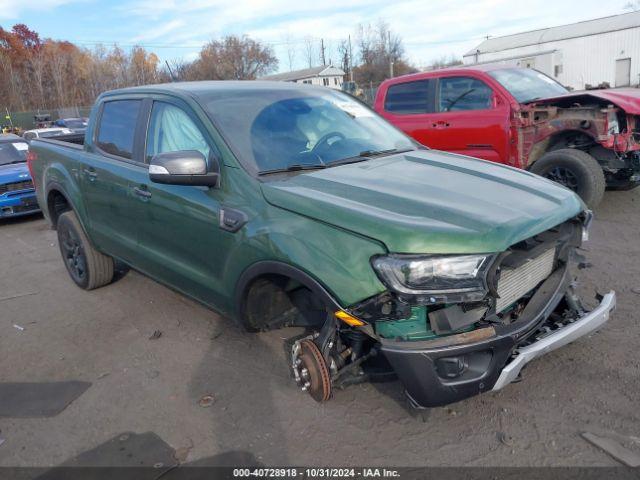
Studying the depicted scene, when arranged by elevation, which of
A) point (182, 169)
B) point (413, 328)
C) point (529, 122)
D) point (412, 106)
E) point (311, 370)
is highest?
point (412, 106)

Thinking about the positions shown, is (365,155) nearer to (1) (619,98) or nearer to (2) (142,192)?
(2) (142,192)

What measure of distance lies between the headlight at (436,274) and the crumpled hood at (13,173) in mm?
8385

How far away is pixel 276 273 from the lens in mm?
2771

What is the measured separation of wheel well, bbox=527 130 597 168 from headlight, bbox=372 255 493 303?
187 inches

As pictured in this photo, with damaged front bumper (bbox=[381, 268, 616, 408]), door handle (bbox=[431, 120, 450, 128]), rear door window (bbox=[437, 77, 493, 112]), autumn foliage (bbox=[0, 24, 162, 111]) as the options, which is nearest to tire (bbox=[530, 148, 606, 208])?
rear door window (bbox=[437, 77, 493, 112])

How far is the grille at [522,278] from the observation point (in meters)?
2.60

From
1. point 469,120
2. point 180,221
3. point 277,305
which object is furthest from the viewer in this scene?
point 469,120

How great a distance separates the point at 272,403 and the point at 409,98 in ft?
19.2

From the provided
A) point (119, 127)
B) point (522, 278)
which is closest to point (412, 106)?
point (119, 127)

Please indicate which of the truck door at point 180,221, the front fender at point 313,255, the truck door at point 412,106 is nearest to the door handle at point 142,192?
the truck door at point 180,221

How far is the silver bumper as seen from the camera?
7.95 ft

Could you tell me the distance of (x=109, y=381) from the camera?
3459mm

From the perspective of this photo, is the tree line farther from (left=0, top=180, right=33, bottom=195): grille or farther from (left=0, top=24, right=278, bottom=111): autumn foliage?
(left=0, top=180, right=33, bottom=195): grille

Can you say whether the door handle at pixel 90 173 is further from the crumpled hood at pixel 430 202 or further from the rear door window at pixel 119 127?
the crumpled hood at pixel 430 202
